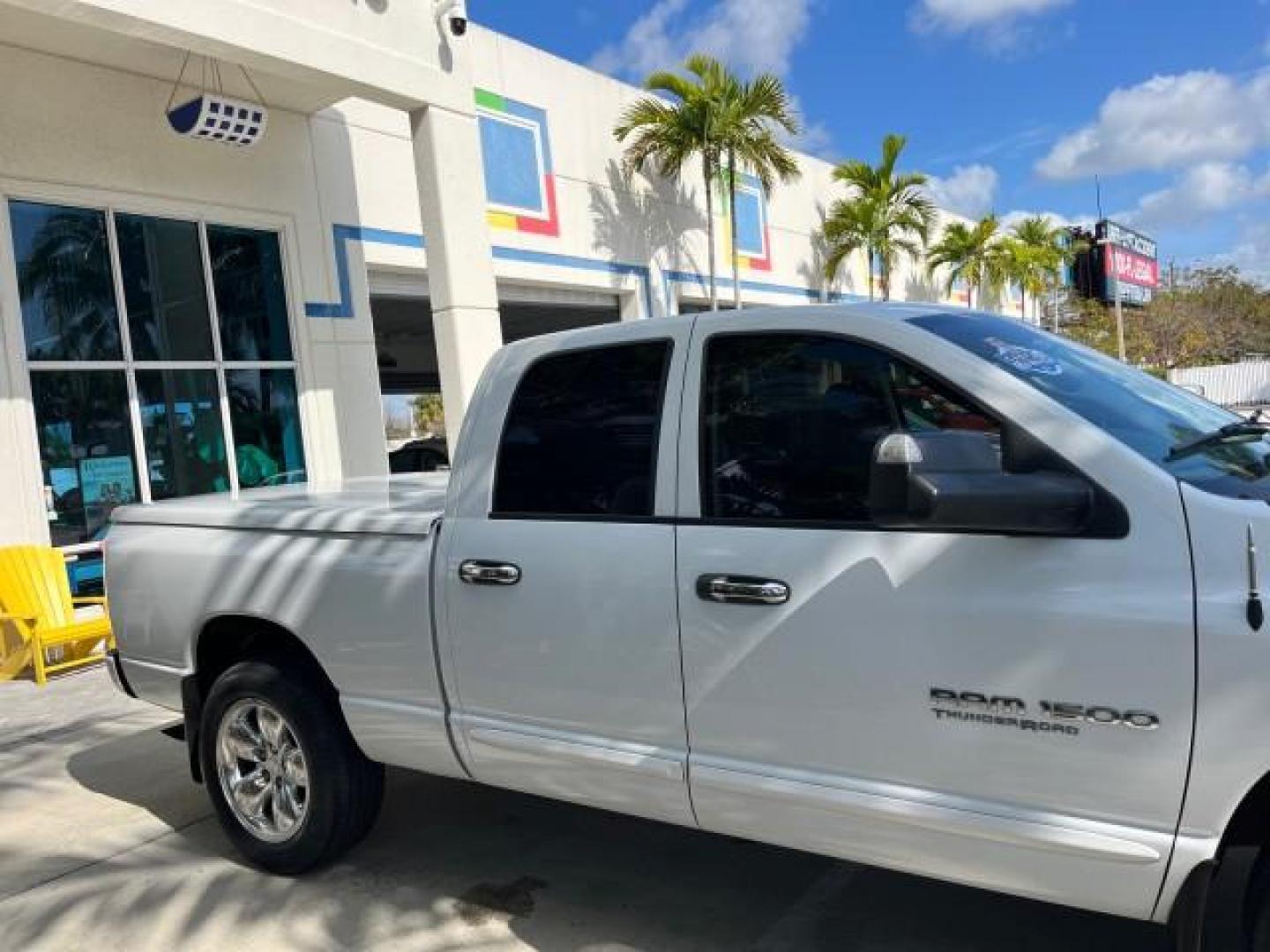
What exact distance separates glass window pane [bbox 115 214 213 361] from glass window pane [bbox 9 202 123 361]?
201mm

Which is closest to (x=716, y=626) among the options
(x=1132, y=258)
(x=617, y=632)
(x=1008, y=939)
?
(x=617, y=632)

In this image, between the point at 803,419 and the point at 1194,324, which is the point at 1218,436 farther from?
the point at 1194,324

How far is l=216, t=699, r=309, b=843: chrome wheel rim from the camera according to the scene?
3.85 m

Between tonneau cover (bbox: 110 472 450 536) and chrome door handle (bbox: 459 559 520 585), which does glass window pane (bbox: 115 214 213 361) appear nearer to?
tonneau cover (bbox: 110 472 450 536)

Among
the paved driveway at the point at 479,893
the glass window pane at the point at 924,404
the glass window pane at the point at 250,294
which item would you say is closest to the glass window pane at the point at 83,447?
the glass window pane at the point at 250,294

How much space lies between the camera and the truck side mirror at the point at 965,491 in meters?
2.23

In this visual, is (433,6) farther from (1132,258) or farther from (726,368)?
(1132,258)

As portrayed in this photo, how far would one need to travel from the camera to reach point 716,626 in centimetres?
275

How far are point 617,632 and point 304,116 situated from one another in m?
10.3

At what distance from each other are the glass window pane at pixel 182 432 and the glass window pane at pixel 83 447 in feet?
0.76

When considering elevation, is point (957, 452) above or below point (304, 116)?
below

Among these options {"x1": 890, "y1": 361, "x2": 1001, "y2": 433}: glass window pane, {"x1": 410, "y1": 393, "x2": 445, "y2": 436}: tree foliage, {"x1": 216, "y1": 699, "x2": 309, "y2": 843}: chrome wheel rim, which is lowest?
{"x1": 216, "y1": 699, "x2": 309, "y2": 843}: chrome wheel rim

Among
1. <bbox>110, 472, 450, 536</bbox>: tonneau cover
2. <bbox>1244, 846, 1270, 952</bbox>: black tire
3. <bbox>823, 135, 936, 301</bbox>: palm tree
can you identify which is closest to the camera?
<bbox>1244, 846, 1270, 952</bbox>: black tire

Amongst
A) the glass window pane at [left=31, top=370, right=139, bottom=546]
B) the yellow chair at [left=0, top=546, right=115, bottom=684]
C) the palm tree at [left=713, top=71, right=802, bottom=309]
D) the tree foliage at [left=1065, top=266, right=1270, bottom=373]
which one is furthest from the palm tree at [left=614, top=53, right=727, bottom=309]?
the tree foliage at [left=1065, top=266, right=1270, bottom=373]
